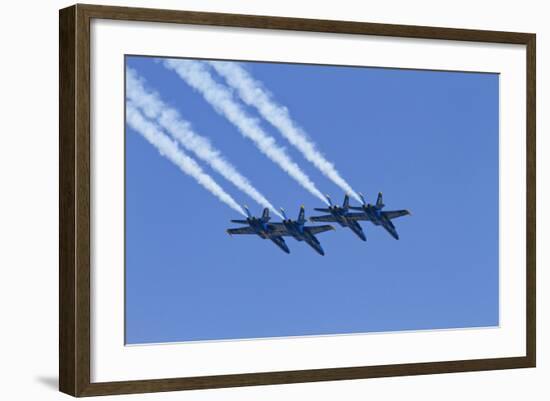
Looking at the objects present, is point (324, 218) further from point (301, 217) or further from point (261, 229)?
point (261, 229)

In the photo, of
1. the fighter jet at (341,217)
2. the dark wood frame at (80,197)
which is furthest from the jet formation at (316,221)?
the dark wood frame at (80,197)

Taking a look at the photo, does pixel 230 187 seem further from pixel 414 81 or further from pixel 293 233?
pixel 414 81

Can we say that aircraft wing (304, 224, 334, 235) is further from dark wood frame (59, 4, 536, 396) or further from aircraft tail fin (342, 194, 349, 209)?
dark wood frame (59, 4, 536, 396)

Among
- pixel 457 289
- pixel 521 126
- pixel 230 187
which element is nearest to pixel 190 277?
pixel 230 187

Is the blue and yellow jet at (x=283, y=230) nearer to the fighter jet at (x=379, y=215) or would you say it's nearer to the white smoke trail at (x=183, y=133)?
the white smoke trail at (x=183, y=133)

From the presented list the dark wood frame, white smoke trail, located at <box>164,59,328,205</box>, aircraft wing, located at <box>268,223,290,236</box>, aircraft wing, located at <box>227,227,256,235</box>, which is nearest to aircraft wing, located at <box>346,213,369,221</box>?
white smoke trail, located at <box>164,59,328,205</box>
